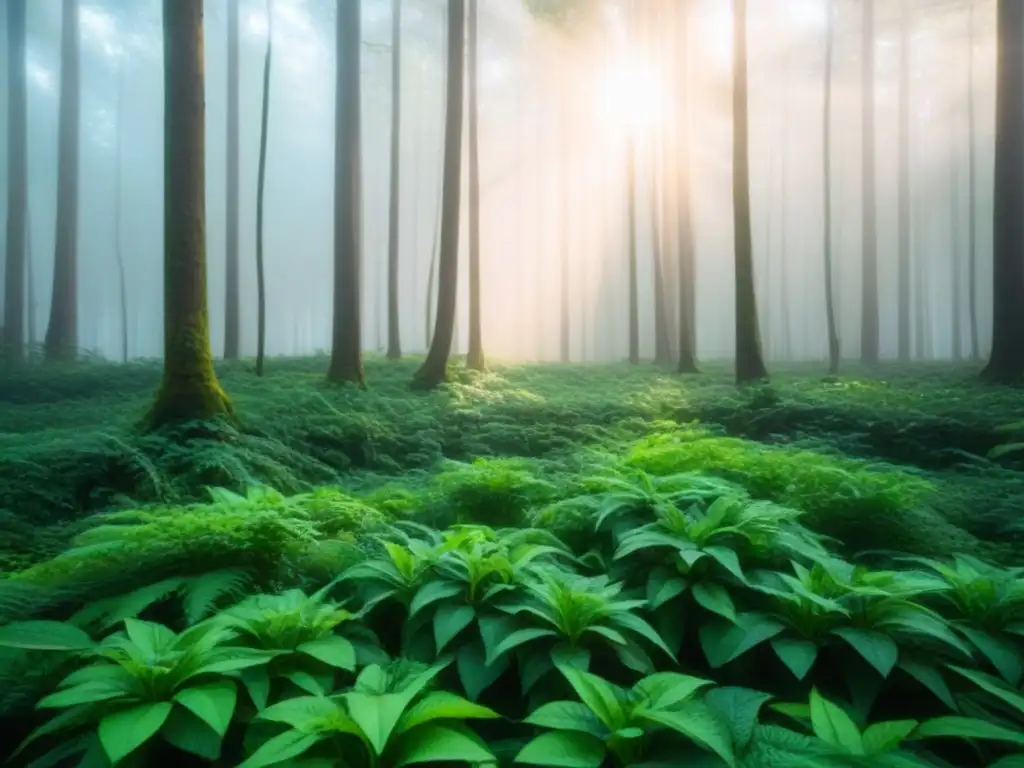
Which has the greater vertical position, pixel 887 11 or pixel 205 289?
pixel 887 11

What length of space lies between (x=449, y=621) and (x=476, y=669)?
0.27 meters

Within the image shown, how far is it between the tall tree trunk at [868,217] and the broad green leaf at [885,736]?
2462 centimetres

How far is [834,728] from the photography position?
211cm

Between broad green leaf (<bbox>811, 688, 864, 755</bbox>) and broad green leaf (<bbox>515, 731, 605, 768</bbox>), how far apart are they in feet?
2.46

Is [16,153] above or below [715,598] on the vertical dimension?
above

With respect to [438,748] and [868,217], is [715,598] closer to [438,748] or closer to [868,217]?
[438,748]

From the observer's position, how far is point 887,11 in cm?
2681

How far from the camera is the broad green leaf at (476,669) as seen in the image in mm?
2602

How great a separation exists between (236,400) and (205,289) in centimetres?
281

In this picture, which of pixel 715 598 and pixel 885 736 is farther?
pixel 715 598

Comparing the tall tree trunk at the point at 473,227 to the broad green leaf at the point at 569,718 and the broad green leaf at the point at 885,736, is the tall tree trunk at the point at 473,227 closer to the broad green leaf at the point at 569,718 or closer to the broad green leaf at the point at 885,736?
the broad green leaf at the point at 569,718

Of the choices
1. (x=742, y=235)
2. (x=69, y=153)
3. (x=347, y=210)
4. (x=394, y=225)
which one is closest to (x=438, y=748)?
(x=742, y=235)

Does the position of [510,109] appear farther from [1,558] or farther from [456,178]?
[1,558]

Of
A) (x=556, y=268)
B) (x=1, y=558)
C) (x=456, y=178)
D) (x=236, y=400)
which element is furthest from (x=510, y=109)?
(x=1, y=558)
